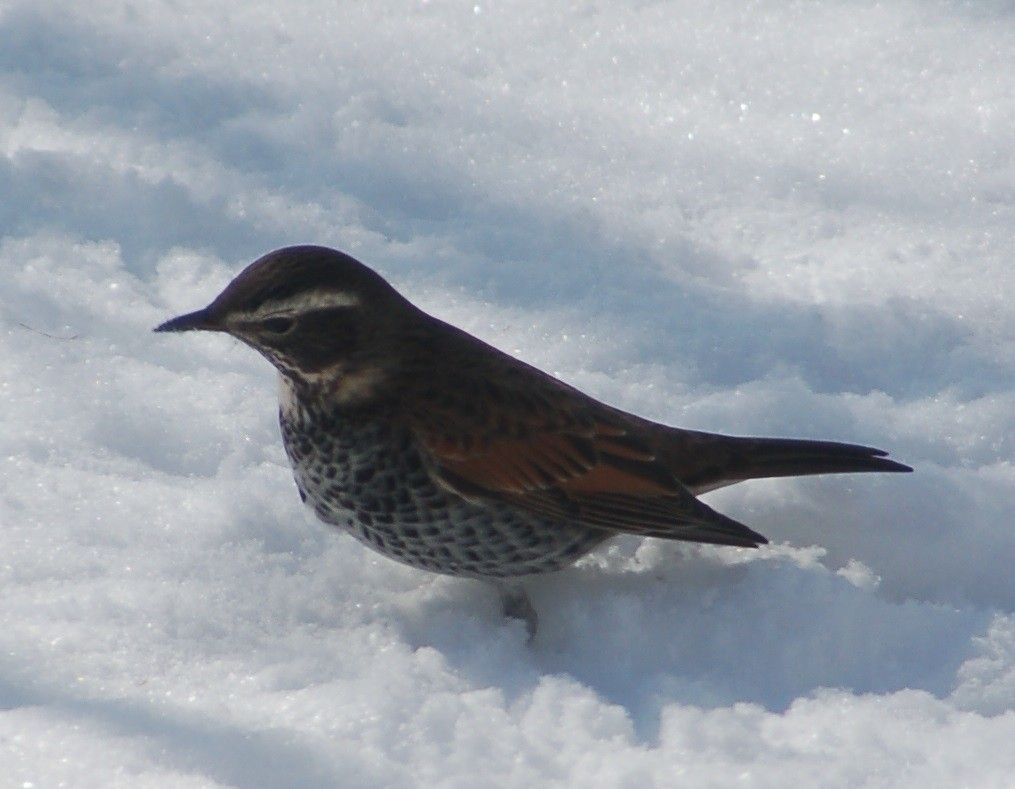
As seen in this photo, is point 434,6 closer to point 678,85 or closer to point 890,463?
point 678,85

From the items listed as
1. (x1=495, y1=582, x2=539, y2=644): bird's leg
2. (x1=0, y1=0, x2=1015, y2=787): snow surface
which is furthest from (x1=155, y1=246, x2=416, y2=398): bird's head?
(x1=495, y1=582, x2=539, y2=644): bird's leg

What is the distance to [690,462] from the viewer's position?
501 cm

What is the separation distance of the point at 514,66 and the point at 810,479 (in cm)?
316

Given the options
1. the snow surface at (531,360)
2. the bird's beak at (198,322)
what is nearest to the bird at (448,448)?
the bird's beak at (198,322)

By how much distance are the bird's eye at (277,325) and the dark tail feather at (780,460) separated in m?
1.43

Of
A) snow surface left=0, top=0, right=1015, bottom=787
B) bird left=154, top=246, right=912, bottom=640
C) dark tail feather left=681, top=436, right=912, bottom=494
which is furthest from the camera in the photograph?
dark tail feather left=681, top=436, right=912, bottom=494

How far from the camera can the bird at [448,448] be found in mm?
4578

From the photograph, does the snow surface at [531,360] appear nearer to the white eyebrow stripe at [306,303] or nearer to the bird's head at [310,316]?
the bird's head at [310,316]

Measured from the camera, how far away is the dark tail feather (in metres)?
4.96

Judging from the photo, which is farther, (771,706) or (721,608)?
(721,608)

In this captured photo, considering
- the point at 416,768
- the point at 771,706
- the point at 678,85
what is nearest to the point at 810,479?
the point at 771,706

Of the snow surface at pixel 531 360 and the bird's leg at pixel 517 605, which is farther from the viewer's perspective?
the bird's leg at pixel 517 605

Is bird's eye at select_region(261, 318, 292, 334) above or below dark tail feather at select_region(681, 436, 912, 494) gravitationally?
above

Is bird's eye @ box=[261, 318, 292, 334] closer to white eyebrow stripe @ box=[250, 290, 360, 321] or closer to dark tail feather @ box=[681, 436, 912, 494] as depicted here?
white eyebrow stripe @ box=[250, 290, 360, 321]
